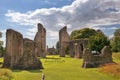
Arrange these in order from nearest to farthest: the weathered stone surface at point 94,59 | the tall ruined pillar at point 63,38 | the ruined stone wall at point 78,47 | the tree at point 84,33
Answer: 1. the weathered stone surface at point 94,59
2. the ruined stone wall at point 78,47
3. the tall ruined pillar at point 63,38
4. the tree at point 84,33

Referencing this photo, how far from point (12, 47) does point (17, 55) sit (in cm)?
139

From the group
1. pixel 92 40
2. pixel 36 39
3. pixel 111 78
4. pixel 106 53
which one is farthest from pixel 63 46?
pixel 111 78

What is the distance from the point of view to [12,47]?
39625mm

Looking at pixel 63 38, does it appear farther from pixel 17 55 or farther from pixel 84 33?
pixel 17 55

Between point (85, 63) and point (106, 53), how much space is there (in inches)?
186

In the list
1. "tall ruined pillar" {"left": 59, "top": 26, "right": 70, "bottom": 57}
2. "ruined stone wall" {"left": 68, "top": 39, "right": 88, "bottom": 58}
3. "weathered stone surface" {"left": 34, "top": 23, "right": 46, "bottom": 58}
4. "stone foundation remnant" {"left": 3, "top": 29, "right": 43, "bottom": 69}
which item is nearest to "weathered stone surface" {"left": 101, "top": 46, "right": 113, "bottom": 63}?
"stone foundation remnant" {"left": 3, "top": 29, "right": 43, "bottom": 69}

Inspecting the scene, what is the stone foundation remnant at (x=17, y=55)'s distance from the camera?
122ft

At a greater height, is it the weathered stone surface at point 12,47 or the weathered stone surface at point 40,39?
the weathered stone surface at point 40,39

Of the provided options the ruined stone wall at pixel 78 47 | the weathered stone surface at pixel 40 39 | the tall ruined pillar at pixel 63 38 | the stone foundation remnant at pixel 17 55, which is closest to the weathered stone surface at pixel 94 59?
the stone foundation remnant at pixel 17 55

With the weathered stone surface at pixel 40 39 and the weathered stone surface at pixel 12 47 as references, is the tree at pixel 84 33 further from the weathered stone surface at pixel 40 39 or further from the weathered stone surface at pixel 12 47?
the weathered stone surface at pixel 12 47

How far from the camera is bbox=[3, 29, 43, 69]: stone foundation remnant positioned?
3712 centimetres

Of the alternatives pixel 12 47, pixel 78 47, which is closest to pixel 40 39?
pixel 78 47

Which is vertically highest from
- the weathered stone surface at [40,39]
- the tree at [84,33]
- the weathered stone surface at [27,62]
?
the tree at [84,33]

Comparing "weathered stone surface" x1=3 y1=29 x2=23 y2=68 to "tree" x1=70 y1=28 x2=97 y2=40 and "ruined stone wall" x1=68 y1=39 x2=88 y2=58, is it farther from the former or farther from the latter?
"tree" x1=70 y1=28 x2=97 y2=40
